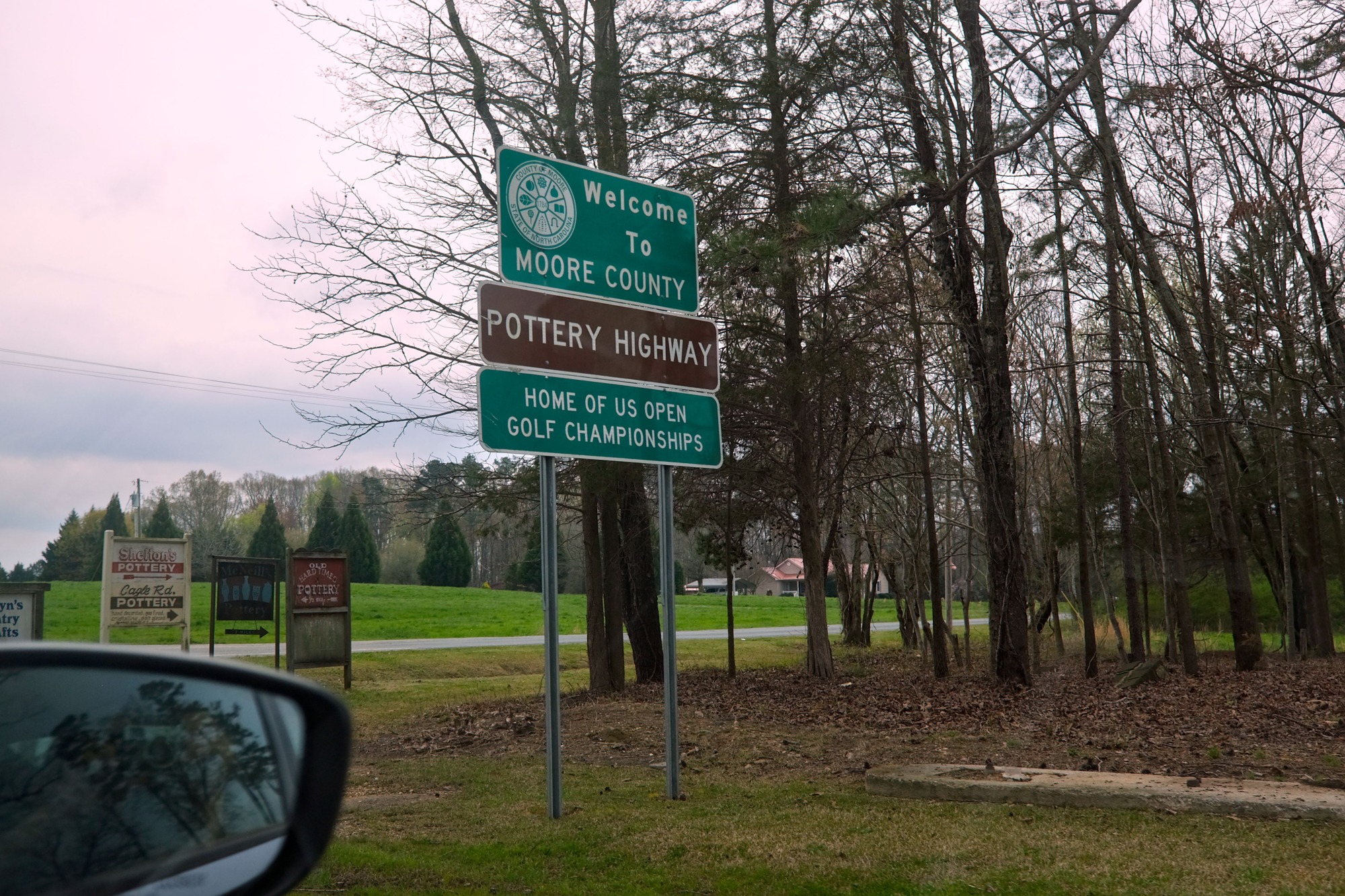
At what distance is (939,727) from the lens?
11672 mm

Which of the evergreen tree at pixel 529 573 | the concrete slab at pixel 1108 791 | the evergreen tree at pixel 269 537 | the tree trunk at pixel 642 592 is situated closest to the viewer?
the concrete slab at pixel 1108 791

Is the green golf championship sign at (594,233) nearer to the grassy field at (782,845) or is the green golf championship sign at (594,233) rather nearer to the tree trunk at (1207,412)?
the grassy field at (782,845)

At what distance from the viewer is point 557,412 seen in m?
7.79

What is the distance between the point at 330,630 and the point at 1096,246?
14.7 meters

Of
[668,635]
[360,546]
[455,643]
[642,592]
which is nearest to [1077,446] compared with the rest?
[642,592]

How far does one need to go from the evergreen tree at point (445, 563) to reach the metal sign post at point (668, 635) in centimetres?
6277

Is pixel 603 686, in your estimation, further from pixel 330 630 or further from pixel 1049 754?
pixel 1049 754

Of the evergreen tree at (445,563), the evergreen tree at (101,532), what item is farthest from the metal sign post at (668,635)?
the evergreen tree at (445,563)

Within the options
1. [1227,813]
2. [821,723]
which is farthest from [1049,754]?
[821,723]

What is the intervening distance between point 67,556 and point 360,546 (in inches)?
679

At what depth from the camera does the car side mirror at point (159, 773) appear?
1553 mm

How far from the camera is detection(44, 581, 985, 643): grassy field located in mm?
35219

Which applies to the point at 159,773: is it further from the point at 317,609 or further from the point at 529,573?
the point at 529,573

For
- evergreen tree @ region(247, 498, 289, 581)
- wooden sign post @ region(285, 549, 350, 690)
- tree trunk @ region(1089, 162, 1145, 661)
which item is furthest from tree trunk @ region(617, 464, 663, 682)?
evergreen tree @ region(247, 498, 289, 581)
